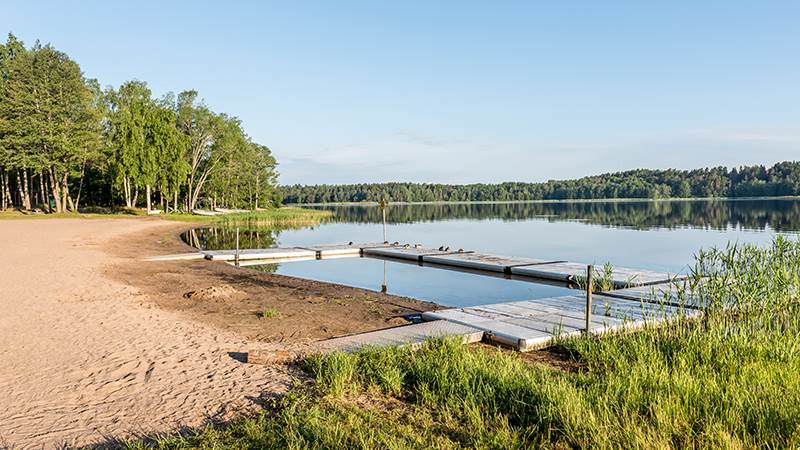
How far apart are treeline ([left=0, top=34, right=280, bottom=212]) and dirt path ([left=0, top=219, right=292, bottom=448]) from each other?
108 feet

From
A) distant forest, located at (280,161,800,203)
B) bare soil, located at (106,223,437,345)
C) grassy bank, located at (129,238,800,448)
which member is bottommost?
bare soil, located at (106,223,437,345)

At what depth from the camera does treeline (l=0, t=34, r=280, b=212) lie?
120 feet

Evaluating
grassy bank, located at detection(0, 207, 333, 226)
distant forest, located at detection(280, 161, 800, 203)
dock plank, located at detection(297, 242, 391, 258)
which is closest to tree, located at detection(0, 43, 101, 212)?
grassy bank, located at detection(0, 207, 333, 226)

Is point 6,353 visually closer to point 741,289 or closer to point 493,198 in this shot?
point 741,289

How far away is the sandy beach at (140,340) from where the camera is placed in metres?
4.13

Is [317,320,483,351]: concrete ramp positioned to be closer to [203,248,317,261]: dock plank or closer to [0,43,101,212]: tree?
[203,248,317,261]: dock plank

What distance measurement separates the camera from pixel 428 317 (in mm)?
7652

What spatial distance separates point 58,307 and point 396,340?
5.75 metres

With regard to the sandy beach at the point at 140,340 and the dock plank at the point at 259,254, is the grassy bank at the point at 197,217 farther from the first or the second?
the sandy beach at the point at 140,340

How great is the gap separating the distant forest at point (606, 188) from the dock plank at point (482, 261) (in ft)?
231

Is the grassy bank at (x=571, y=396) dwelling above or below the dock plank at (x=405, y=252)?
above

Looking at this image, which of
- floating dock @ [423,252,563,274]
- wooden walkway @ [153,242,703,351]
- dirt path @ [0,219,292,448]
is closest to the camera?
dirt path @ [0,219,292,448]

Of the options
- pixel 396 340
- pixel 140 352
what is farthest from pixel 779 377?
pixel 140 352

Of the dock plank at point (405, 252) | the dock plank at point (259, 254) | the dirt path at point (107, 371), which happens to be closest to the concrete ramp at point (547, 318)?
the dirt path at point (107, 371)
